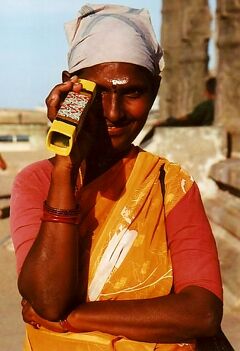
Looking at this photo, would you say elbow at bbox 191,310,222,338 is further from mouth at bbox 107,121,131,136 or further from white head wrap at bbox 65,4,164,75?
white head wrap at bbox 65,4,164,75

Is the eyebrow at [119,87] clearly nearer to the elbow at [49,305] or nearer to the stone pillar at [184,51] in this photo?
the elbow at [49,305]

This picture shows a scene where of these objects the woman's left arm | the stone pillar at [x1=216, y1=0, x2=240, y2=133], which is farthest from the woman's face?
the stone pillar at [x1=216, y1=0, x2=240, y2=133]

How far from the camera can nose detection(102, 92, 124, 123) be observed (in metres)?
1.54

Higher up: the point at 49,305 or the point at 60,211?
the point at 60,211

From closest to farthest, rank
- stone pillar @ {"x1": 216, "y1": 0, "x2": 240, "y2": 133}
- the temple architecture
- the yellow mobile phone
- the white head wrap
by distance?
the yellow mobile phone
the white head wrap
the temple architecture
stone pillar @ {"x1": 216, "y1": 0, "x2": 240, "y2": 133}

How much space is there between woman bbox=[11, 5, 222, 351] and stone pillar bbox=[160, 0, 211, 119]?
8850 mm

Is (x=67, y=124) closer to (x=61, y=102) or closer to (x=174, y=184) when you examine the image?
(x=61, y=102)

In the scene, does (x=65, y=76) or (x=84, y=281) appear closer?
(x=84, y=281)

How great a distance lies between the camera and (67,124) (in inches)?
53.4

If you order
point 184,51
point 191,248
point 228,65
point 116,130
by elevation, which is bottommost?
point 184,51

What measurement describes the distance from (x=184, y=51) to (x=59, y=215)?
9.35m

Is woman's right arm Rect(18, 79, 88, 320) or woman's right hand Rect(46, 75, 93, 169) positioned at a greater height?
woman's right hand Rect(46, 75, 93, 169)

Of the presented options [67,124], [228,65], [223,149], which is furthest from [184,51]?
[67,124]

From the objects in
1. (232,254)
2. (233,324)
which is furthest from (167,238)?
(232,254)
